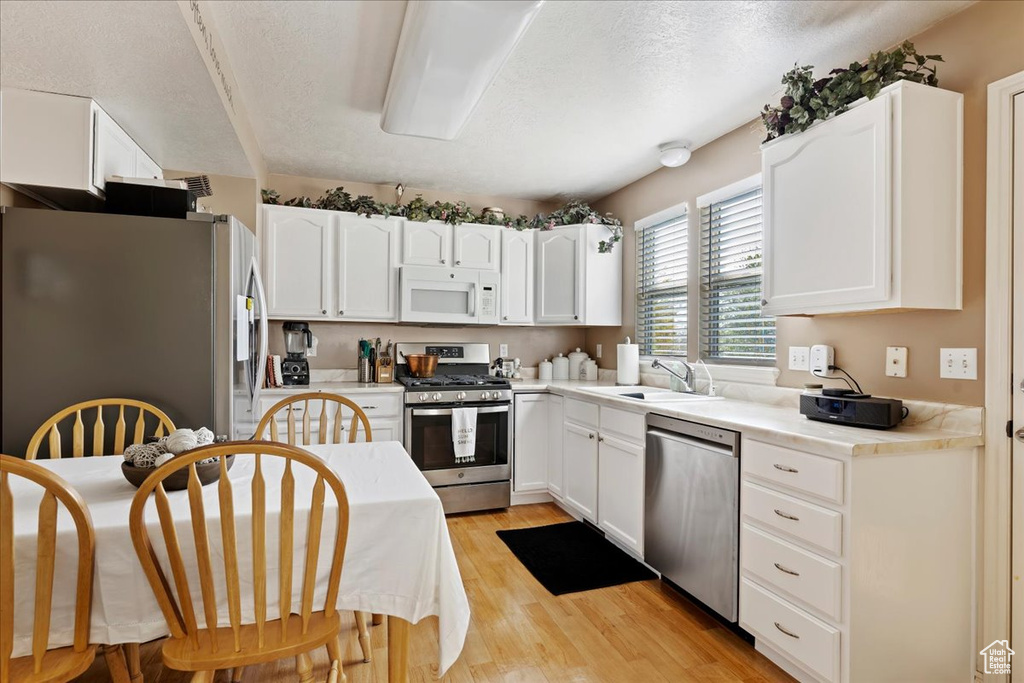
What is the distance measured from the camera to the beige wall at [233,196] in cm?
334

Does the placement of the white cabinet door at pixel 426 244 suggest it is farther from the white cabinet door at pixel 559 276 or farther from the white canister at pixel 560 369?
the white canister at pixel 560 369

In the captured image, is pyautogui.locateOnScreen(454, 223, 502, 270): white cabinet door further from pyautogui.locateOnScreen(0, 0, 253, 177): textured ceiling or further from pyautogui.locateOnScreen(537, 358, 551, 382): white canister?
pyautogui.locateOnScreen(0, 0, 253, 177): textured ceiling

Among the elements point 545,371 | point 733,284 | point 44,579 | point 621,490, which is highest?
point 733,284

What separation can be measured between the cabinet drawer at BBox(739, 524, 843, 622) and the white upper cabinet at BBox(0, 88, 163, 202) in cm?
309

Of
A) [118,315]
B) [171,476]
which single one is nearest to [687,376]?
[171,476]

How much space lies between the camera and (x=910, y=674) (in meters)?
1.77

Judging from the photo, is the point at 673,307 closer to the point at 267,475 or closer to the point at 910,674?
the point at 910,674

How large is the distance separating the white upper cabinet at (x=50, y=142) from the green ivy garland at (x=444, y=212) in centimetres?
138

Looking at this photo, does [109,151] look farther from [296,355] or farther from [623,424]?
[623,424]

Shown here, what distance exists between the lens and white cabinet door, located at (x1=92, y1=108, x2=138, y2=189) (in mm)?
2287

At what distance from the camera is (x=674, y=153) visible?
3246 millimetres

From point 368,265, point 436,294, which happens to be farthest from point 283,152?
point 436,294

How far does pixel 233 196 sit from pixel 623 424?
2.80 metres

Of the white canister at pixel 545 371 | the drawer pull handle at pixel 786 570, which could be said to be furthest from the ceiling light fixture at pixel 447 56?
the white canister at pixel 545 371
